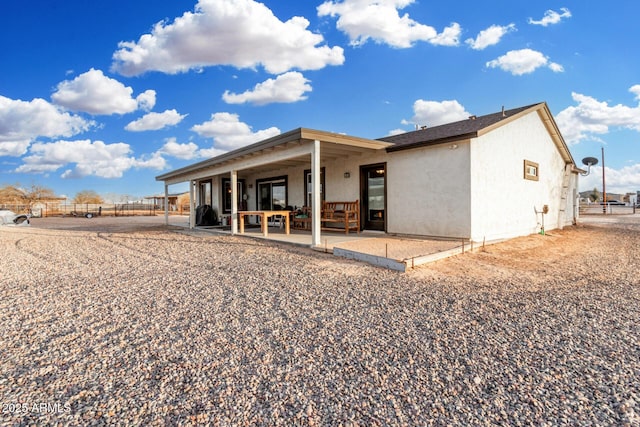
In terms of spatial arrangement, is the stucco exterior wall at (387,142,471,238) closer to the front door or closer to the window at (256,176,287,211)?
the front door

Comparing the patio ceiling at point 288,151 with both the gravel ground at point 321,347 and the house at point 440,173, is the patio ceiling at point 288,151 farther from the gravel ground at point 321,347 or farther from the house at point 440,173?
the gravel ground at point 321,347

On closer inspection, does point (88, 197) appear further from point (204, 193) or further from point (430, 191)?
point (430, 191)

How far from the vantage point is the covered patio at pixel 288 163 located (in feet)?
22.4

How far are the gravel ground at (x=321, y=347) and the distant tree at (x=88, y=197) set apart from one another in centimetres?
4108

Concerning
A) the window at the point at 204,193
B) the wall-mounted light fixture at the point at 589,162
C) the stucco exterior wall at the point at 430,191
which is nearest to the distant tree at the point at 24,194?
the window at the point at 204,193

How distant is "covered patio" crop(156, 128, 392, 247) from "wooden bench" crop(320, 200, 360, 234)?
38 cm

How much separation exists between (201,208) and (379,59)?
9.30 metres

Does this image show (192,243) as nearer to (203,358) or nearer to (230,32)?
(203,358)

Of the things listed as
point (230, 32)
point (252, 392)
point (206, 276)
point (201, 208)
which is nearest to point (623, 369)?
point (252, 392)

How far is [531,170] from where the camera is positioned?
973 centimetres

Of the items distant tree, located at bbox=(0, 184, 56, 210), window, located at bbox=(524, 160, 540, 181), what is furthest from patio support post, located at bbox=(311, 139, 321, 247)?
distant tree, located at bbox=(0, 184, 56, 210)

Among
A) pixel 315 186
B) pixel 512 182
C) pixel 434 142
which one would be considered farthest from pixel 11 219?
pixel 512 182

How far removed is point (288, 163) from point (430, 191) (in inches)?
207

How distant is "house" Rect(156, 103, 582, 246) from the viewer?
23.6 ft
